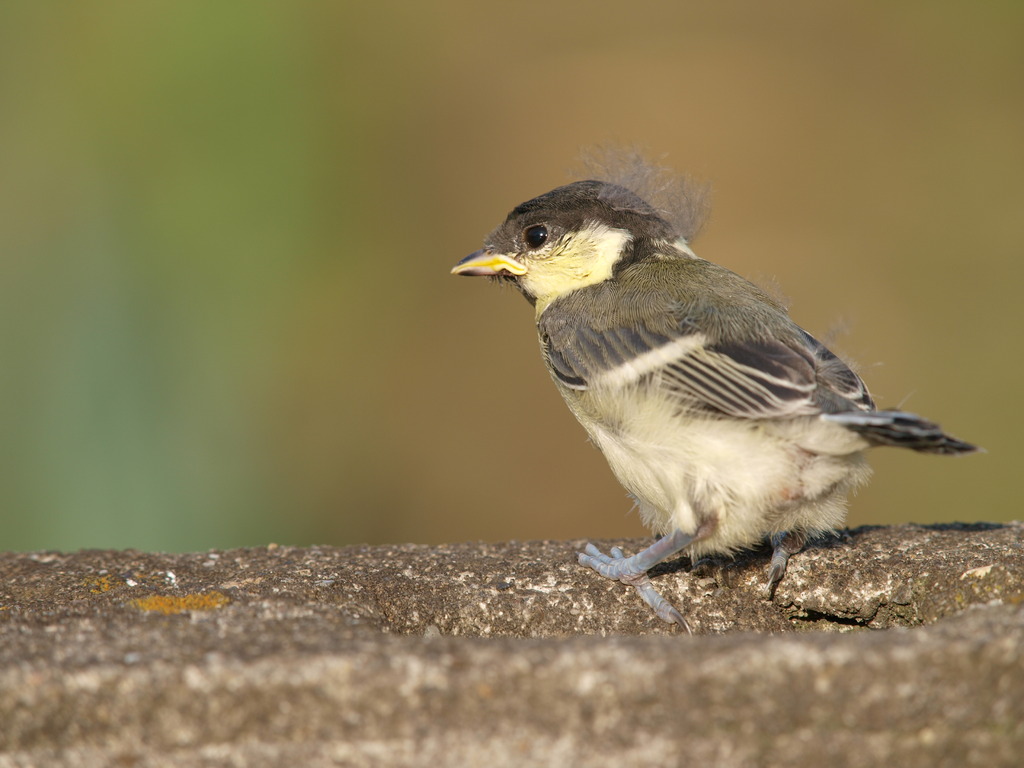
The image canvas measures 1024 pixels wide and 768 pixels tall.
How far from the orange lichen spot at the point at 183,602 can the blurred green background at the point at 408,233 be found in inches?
74.2

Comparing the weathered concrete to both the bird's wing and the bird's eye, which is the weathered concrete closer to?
the bird's wing

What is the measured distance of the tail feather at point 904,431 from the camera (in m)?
2.30

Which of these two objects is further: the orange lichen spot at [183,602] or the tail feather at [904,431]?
the tail feather at [904,431]

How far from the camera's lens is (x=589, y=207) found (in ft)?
11.2

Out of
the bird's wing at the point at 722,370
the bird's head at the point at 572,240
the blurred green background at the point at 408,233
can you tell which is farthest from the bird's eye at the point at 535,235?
the blurred green background at the point at 408,233

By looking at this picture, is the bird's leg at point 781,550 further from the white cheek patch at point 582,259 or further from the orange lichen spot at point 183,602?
the orange lichen spot at point 183,602

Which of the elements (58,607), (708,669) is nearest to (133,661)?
(58,607)

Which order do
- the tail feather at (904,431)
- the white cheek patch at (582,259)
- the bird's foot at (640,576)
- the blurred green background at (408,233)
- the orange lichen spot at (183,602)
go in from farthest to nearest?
the blurred green background at (408,233), the white cheek patch at (582,259), the bird's foot at (640,576), the tail feather at (904,431), the orange lichen spot at (183,602)

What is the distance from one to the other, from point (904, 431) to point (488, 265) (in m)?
1.57

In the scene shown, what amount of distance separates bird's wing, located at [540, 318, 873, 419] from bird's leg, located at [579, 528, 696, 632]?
36 cm

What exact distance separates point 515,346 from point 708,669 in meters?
4.32

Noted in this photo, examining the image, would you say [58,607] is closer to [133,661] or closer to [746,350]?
[133,661]

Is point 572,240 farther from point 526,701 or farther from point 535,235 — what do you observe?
point 526,701

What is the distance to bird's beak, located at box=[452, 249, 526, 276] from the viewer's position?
3.46 m
